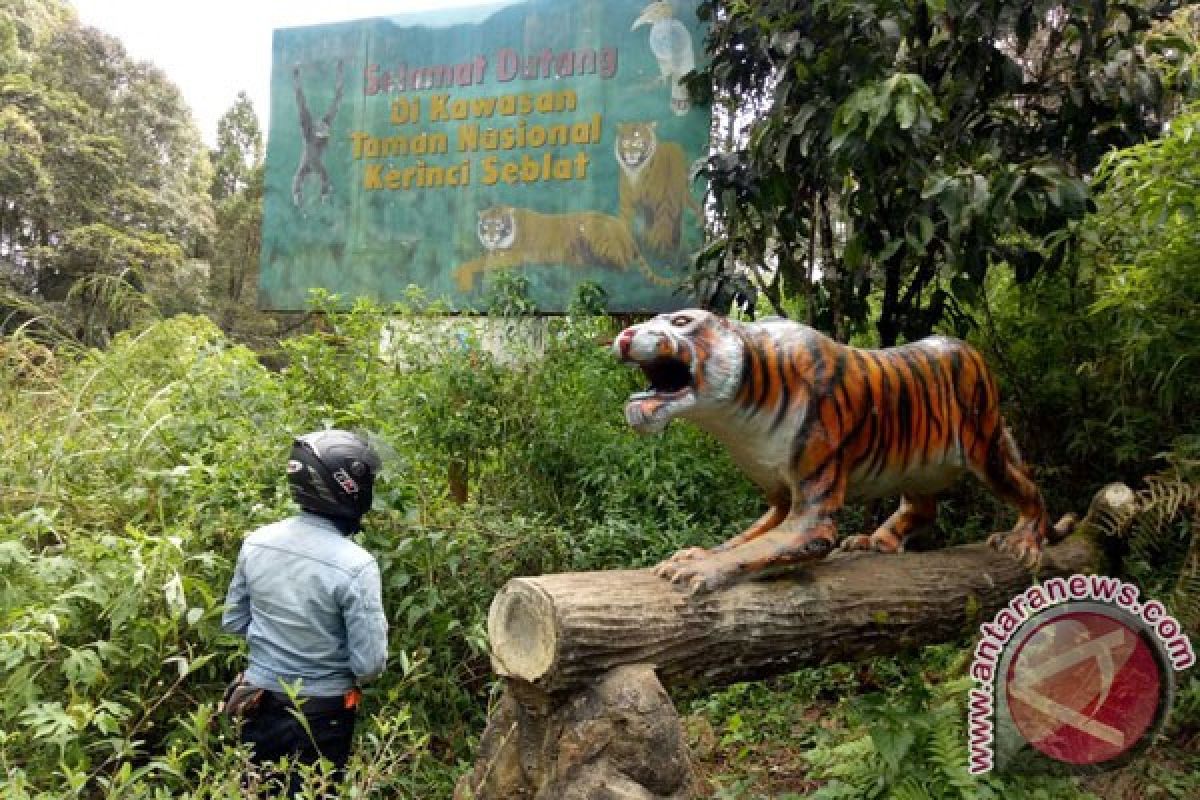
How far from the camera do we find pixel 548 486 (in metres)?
4.59

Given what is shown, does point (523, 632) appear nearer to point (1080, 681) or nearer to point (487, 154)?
point (1080, 681)

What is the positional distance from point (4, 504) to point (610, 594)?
2580 mm

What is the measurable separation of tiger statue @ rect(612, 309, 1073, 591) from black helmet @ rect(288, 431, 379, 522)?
Result: 0.80 m

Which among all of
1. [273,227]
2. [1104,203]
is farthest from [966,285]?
[273,227]

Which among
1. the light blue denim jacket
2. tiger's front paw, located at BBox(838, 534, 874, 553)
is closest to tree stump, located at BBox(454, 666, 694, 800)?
the light blue denim jacket

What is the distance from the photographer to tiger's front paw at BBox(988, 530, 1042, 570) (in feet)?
10.9

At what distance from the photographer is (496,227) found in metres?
6.24

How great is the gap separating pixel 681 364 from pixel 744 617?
680 millimetres

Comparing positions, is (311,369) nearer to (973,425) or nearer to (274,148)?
(973,425)

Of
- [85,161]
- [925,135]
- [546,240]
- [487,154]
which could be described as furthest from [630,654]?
[85,161]

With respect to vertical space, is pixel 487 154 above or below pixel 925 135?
above

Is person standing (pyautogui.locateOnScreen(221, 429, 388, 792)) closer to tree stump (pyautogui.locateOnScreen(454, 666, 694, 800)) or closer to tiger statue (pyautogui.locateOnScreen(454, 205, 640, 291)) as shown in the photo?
tree stump (pyautogui.locateOnScreen(454, 666, 694, 800))

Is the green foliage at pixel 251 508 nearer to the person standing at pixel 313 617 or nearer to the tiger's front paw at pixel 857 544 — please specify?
the person standing at pixel 313 617

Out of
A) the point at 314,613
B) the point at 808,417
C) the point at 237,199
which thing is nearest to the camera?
the point at 314,613
